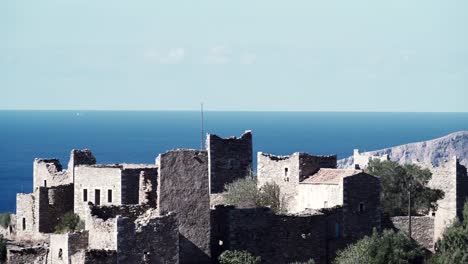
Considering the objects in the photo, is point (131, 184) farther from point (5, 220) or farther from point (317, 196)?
point (5, 220)

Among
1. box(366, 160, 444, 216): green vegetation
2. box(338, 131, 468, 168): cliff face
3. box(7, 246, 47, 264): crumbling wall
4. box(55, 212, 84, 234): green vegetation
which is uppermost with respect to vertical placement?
box(366, 160, 444, 216): green vegetation

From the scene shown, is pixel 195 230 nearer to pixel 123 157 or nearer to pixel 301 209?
pixel 301 209

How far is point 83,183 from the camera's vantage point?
4738cm

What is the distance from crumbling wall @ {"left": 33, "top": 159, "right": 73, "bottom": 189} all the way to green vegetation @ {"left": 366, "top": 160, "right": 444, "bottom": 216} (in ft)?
36.6

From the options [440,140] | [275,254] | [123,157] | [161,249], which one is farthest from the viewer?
[123,157]

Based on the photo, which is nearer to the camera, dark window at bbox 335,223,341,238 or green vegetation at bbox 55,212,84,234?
dark window at bbox 335,223,341,238

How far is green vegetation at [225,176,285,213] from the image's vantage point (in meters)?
43.8

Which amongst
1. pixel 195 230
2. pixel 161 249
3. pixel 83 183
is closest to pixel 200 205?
pixel 195 230

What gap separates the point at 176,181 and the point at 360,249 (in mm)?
6802

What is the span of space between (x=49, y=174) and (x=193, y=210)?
44.2 feet

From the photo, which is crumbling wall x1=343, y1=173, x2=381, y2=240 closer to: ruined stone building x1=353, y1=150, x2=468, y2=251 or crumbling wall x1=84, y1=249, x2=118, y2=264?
ruined stone building x1=353, y1=150, x2=468, y2=251

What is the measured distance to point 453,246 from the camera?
44219mm

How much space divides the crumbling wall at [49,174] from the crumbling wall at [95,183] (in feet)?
4.63

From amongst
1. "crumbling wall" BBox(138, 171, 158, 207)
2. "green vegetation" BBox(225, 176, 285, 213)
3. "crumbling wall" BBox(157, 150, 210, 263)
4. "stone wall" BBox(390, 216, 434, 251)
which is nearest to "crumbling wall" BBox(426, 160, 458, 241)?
"stone wall" BBox(390, 216, 434, 251)
